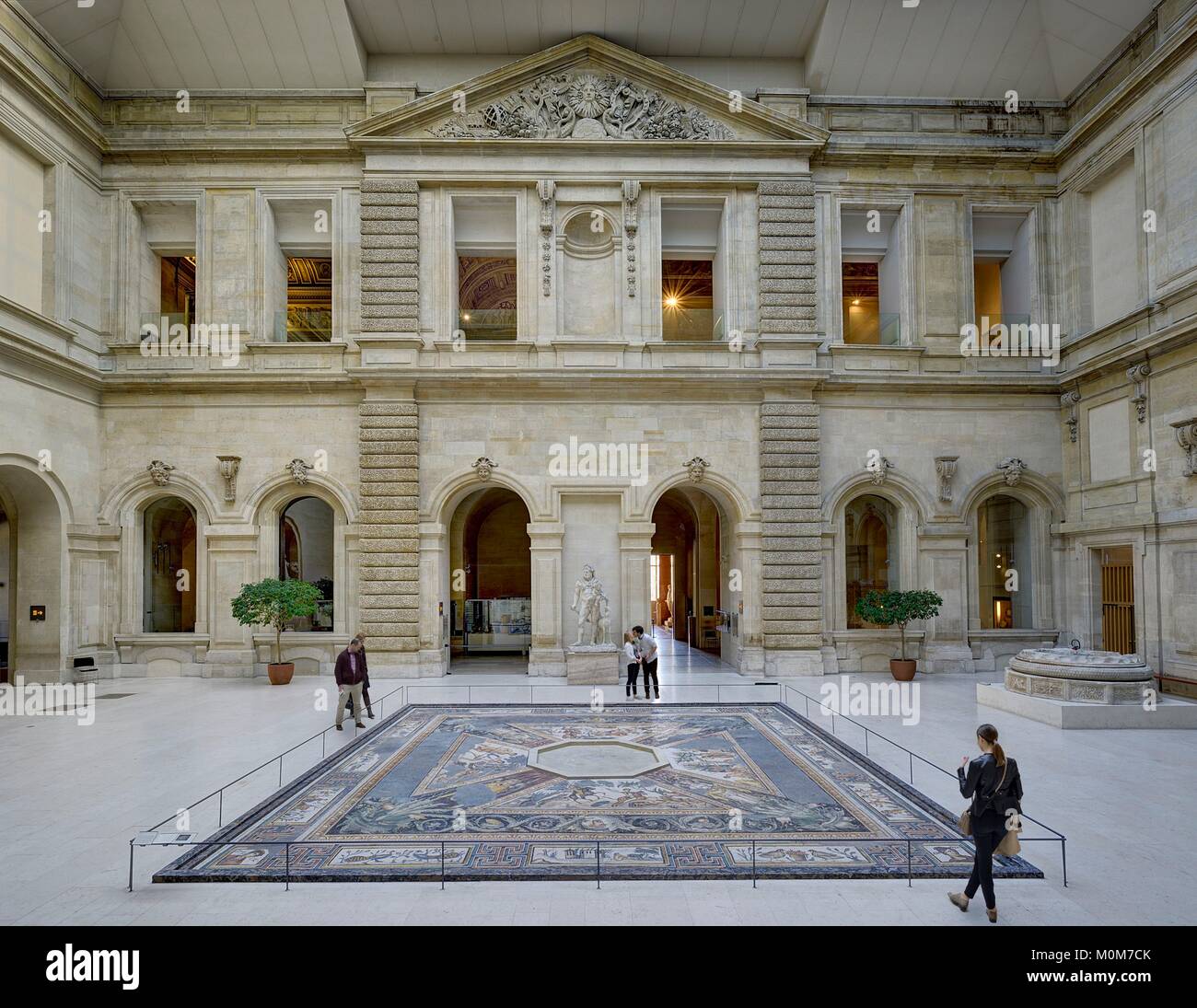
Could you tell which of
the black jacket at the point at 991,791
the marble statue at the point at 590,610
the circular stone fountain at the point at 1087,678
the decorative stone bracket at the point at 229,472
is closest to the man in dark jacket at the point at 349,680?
the marble statue at the point at 590,610

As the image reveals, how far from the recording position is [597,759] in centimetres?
1027

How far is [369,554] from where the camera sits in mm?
17609

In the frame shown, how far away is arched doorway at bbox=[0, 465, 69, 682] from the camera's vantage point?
16.7 metres

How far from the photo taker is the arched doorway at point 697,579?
66.0 feet

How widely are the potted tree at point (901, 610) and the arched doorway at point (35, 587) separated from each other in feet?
60.1

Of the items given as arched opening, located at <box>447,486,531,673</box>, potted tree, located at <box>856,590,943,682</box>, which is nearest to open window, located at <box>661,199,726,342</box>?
potted tree, located at <box>856,590,943,682</box>

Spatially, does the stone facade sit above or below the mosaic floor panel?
above

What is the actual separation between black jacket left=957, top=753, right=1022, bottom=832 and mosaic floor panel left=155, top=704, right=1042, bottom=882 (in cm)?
115

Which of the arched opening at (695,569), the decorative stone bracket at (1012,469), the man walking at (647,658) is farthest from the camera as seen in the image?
the arched opening at (695,569)

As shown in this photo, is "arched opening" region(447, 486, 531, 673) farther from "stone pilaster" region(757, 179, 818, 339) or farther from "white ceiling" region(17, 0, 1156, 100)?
"white ceiling" region(17, 0, 1156, 100)

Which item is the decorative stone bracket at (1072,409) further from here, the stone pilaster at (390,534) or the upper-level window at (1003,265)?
the stone pilaster at (390,534)

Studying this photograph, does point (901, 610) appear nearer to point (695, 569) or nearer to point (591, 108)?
point (695, 569)

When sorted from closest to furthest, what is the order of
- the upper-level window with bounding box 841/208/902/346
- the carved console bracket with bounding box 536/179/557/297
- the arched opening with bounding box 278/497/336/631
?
the carved console bracket with bounding box 536/179/557/297 < the upper-level window with bounding box 841/208/902/346 < the arched opening with bounding box 278/497/336/631

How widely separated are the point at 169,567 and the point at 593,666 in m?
11.8
